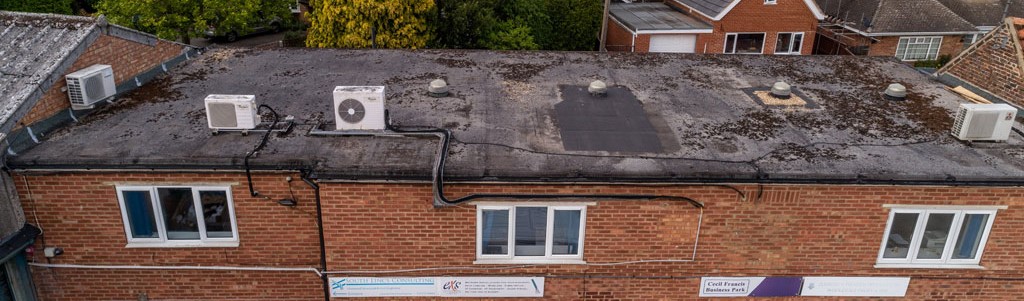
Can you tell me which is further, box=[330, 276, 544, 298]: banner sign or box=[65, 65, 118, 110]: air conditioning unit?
box=[65, 65, 118, 110]: air conditioning unit

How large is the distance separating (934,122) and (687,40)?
734 inches

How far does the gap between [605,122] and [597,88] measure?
1.44m

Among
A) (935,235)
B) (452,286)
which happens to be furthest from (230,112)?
(935,235)

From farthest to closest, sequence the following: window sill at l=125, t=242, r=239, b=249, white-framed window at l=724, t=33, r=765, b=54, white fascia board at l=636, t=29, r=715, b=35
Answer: white-framed window at l=724, t=33, r=765, b=54 < white fascia board at l=636, t=29, r=715, b=35 < window sill at l=125, t=242, r=239, b=249

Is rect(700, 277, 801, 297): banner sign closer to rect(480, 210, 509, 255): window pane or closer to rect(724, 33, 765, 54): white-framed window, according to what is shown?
rect(480, 210, 509, 255): window pane

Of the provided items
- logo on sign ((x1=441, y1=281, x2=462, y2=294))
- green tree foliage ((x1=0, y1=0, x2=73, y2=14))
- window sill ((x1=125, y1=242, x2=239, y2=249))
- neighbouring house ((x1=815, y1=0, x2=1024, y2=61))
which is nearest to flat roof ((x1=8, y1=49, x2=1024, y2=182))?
window sill ((x1=125, y1=242, x2=239, y2=249))

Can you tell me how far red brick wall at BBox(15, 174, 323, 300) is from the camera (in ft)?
26.8

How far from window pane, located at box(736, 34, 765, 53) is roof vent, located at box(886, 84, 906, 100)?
714 inches

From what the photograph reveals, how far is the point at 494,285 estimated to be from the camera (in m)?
8.81

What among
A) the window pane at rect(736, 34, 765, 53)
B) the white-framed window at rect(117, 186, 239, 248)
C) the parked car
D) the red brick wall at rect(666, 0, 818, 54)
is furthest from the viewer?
the window pane at rect(736, 34, 765, 53)

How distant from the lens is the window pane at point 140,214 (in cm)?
834

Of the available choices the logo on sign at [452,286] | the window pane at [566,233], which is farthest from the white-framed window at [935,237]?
the logo on sign at [452,286]

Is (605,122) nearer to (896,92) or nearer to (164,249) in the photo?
(896,92)

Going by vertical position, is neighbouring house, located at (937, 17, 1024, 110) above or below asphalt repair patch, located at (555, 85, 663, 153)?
above
